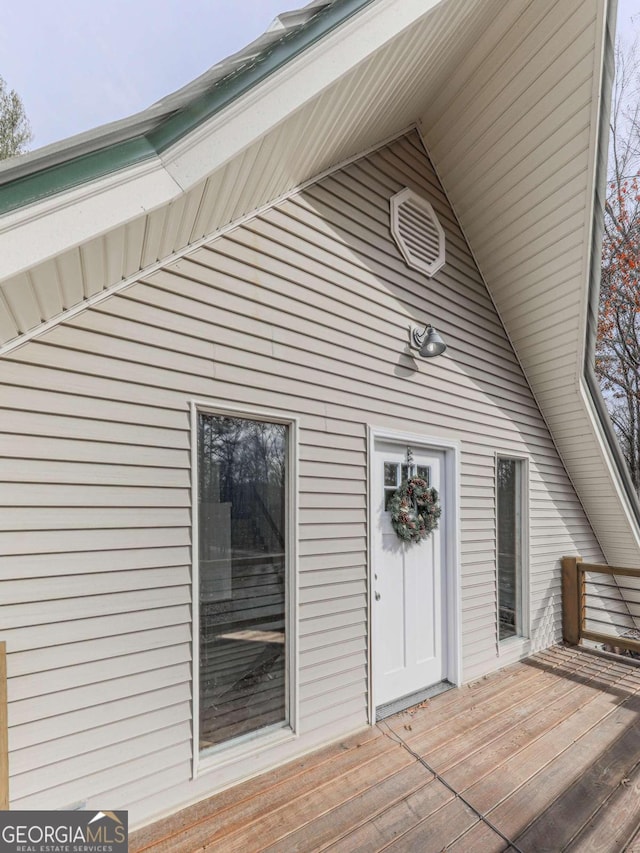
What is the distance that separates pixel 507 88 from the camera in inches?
120

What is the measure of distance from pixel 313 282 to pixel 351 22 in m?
1.27

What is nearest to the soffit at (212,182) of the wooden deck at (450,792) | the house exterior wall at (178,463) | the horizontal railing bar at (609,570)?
the house exterior wall at (178,463)

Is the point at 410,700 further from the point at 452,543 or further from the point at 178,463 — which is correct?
the point at 178,463

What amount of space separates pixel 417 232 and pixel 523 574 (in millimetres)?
3331

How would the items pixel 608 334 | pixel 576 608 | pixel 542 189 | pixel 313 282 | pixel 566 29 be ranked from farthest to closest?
pixel 608 334, pixel 576 608, pixel 542 189, pixel 313 282, pixel 566 29

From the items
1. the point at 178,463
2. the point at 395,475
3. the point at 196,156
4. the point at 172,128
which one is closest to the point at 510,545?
the point at 395,475

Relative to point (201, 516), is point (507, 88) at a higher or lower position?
higher

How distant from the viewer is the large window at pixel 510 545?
4188mm

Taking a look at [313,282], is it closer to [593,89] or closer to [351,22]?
[351,22]

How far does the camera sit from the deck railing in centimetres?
432

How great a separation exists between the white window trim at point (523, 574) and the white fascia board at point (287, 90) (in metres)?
Answer: 3.27

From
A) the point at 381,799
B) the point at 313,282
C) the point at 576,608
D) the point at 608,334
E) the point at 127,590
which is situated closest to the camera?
the point at 127,590

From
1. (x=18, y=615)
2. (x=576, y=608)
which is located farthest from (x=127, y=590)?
(x=576, y=608)

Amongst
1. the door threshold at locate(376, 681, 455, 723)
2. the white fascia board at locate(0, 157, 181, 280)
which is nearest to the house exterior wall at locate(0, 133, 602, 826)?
the door threshold at locate(376, 681, 455, 723)
